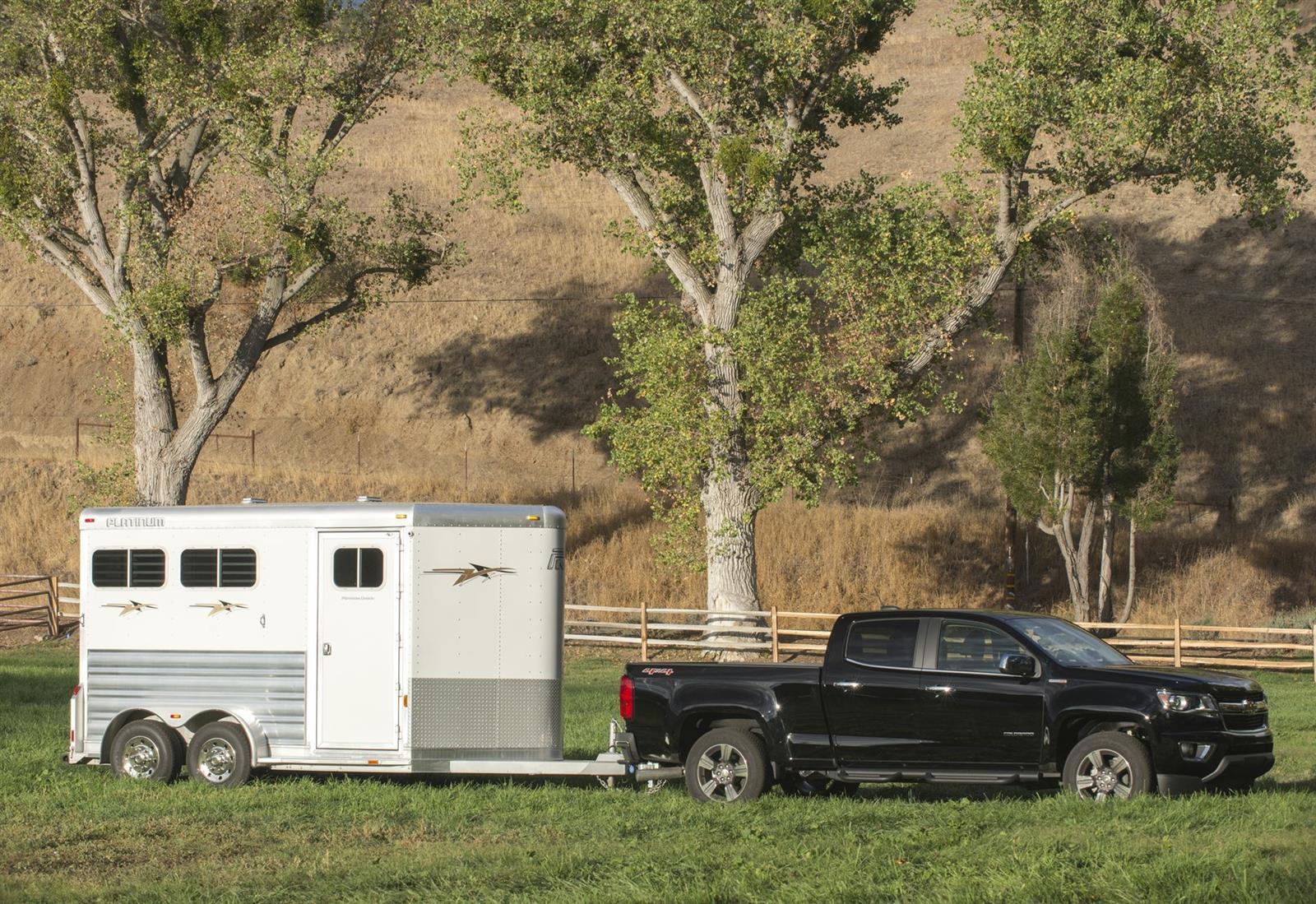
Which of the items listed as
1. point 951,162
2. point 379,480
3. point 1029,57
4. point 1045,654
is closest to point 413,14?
point 1029,57

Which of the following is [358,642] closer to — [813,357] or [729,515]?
[813,357]

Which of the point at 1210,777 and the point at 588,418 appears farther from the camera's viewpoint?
the point at 588,418

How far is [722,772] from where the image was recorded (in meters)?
13.0

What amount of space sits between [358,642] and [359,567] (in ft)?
2.20

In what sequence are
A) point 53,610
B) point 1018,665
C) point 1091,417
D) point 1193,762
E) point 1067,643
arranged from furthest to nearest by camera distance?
point 53,610, point 1091,417, point 1067,643, point 1018,665, point 1193,762

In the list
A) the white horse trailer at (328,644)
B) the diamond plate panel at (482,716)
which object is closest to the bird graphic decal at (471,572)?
the white horse trailer at (328,644)

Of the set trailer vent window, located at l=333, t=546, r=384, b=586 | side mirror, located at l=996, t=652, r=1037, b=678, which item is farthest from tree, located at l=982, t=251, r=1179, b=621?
trailer vent window, located at l=333, t=546, r=384, b=586

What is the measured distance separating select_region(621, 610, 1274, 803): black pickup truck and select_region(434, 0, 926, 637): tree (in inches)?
558

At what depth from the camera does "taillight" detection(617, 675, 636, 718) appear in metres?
13.4

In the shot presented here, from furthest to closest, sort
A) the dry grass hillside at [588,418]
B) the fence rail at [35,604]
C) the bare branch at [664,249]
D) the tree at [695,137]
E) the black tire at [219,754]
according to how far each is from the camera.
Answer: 1. the dry grass hillside at [588,418]
2. the fence rail at [35,604]
3. the bare branch at [664,249]
4. the tree at [695,137]
5. the black tire at [219,754]

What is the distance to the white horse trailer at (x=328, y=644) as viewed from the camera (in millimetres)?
13531

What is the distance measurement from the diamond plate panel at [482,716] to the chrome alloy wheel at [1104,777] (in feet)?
14.5

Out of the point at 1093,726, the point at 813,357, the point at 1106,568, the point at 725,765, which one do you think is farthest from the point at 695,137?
the point at 1093,726

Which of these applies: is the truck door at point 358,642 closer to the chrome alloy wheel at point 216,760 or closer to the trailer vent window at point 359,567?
the trailer vent window at point 359,567
